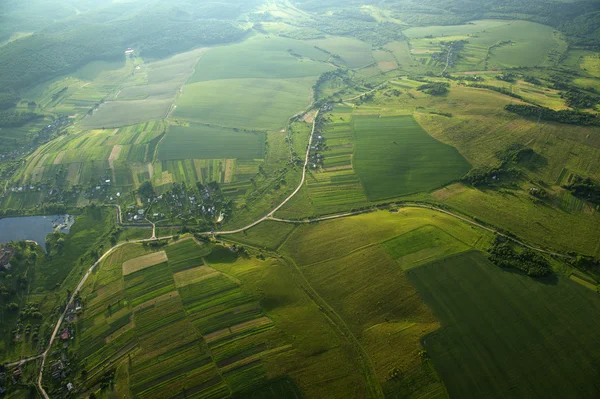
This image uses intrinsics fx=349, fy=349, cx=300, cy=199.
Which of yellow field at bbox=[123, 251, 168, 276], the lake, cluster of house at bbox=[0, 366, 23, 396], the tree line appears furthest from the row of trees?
the lake

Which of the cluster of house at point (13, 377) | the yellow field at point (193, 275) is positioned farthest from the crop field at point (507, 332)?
the cluster of house at point (13, 377)

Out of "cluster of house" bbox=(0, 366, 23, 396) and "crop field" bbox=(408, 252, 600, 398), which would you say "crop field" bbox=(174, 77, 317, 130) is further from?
"cluster of house" bbox=(0, 366, 23, 396)

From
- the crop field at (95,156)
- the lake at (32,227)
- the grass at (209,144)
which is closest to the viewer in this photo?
the lake at (32,227)

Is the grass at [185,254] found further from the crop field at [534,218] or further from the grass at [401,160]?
the crop field at [534,218]

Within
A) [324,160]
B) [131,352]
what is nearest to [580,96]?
[324,160]

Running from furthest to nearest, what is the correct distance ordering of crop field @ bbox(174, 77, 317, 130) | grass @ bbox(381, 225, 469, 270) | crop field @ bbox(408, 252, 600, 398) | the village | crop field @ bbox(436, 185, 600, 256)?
crop field @ bbox(174, 77, 317, 130) < the village < crop field @ bbox(436, 185, 600, 256) < grass @ bbox(381, 225, 469, 270) < crop field @ bbox(408, 252, 600, 398)

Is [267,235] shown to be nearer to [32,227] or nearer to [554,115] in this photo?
[32,227]
